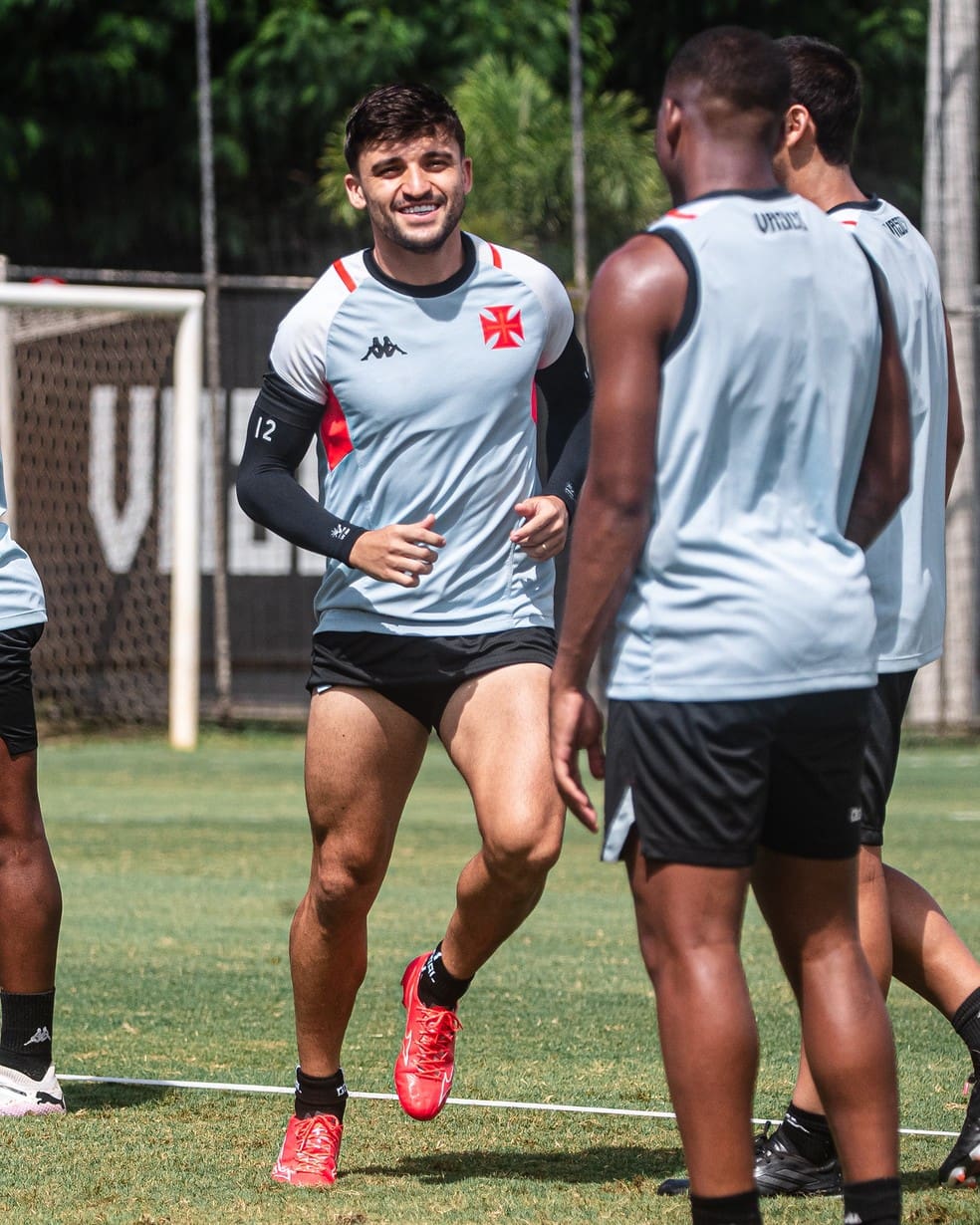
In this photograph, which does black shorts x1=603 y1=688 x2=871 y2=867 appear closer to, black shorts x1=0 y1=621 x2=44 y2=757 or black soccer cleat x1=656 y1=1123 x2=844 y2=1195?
black soccer cleat x1=656 y1=1123 x2=844 y2=1195

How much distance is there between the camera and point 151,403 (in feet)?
55.0

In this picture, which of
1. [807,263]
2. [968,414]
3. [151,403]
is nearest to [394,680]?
[807,263]

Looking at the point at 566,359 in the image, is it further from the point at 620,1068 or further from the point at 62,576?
the point at 62,576

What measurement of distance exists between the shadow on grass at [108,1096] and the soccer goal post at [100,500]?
34.1 feet

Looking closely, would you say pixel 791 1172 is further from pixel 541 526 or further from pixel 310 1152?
pixel 541 526

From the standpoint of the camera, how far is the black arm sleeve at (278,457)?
14.5 ft

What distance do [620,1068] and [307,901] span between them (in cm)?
133

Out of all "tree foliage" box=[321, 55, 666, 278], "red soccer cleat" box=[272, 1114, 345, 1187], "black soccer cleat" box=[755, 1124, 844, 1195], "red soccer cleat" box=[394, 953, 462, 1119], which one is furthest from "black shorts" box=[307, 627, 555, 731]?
"tree foliage" box=[321, 55, 666, 278]

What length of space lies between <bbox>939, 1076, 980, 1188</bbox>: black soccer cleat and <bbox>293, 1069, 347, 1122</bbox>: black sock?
1301mm

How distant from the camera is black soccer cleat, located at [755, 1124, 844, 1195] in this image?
13.8 ft

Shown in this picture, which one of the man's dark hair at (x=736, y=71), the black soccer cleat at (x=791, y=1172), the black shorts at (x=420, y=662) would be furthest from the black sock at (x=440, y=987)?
the man's dark hair at (x=736, y=71)

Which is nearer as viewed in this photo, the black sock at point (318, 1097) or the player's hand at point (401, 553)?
the player's hand at point (401, 553)

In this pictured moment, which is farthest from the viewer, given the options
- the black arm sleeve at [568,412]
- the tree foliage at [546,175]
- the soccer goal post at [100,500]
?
the tree foliage at [546,175]

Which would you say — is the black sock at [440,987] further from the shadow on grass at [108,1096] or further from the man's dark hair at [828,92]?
the man's dark hair at [828,92]
